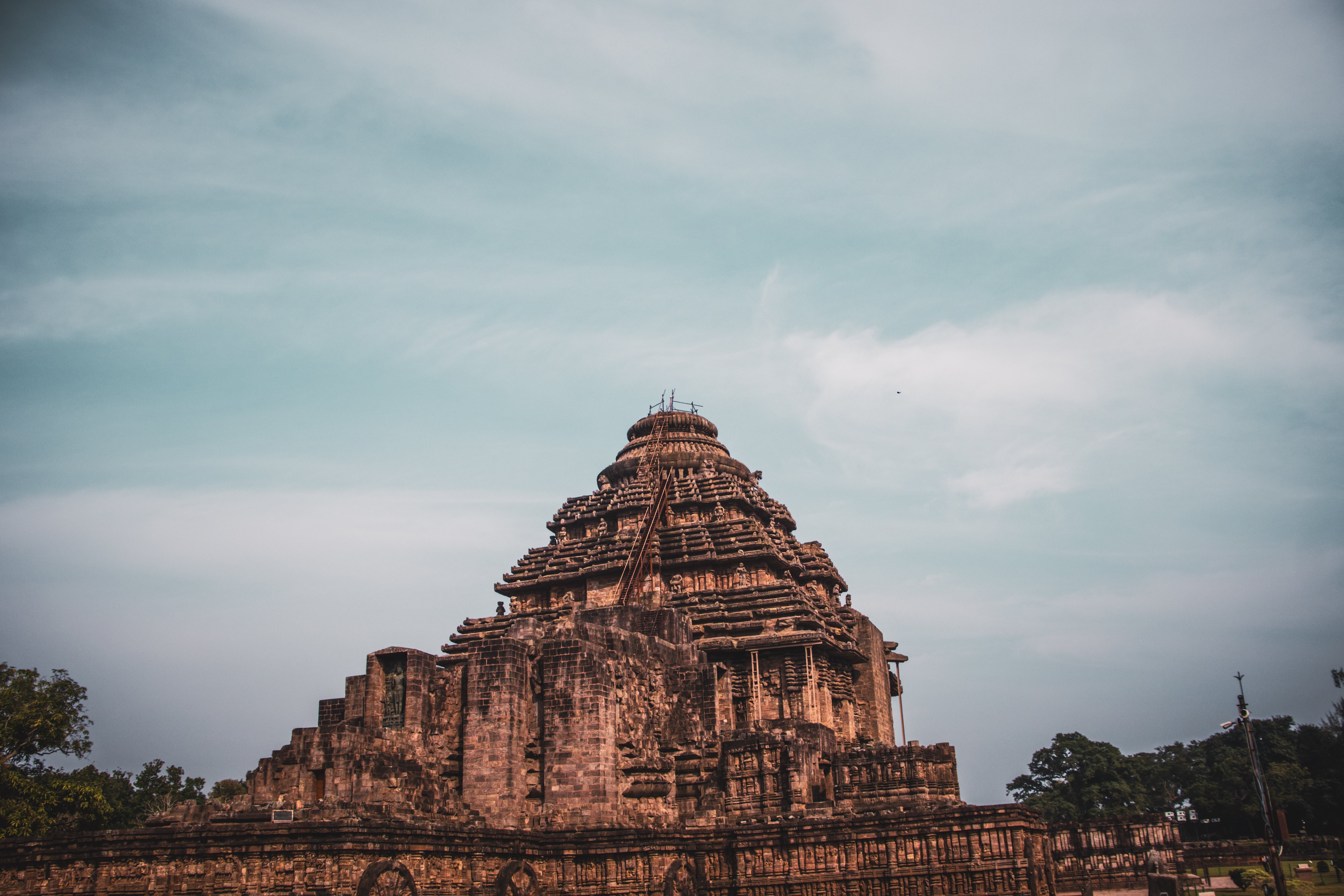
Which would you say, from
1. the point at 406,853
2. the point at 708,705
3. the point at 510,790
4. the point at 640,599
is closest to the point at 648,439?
the point at 640,599

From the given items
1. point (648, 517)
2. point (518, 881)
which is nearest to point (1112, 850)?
point (518, 881)

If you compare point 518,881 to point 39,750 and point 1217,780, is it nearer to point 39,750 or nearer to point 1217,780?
point 39,750

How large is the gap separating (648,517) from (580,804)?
21421 millimetres

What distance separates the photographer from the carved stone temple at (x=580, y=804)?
64.0 ft

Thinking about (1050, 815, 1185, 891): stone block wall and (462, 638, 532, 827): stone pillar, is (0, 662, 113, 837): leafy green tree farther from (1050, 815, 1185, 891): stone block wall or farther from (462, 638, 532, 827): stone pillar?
(1050, 815, 1185, 891): stone block wall

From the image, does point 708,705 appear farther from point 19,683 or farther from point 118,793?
point 118,793

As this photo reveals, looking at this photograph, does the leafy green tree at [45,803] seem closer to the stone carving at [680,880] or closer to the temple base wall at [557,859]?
the temple base wall at [557,859]

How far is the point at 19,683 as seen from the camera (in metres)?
36.9

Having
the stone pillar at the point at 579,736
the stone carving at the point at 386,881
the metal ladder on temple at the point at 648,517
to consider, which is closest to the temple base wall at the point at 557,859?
the stone carving at the point at 386,881

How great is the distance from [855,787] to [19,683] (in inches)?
1125

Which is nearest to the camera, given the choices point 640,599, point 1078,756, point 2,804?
point 2,804

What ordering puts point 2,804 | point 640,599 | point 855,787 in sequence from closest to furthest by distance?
point 855,787, point 2,804, point 640,599

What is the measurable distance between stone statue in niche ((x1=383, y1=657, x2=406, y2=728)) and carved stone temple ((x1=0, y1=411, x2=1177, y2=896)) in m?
0.06

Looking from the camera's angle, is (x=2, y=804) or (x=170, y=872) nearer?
(x=170, y=872)
